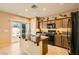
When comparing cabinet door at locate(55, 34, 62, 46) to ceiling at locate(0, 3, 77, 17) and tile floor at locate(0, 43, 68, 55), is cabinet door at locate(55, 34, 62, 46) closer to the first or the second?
tile floor at locate(0, 43, 68, 55)

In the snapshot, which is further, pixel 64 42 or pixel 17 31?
pixel 17 31

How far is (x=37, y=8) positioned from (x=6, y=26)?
26.4 inches

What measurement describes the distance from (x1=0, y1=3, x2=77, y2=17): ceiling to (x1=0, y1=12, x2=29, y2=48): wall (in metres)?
0.09

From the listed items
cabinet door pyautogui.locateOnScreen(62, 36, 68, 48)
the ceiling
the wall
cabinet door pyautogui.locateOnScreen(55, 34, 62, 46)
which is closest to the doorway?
the wall

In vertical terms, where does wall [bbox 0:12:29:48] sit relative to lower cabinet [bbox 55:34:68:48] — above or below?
above

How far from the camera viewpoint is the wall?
6.06 ft

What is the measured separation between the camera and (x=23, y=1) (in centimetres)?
178

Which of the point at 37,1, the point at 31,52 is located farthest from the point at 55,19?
the point at 31,52

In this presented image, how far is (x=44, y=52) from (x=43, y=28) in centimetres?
45

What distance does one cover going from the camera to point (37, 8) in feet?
6.09

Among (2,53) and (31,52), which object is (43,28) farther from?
(2,53)

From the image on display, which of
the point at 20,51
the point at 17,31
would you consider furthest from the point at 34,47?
the point at 17,31

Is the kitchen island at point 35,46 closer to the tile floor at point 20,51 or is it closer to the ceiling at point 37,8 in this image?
the tile floor at point 20,51

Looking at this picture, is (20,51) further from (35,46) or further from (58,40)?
(58,40)
